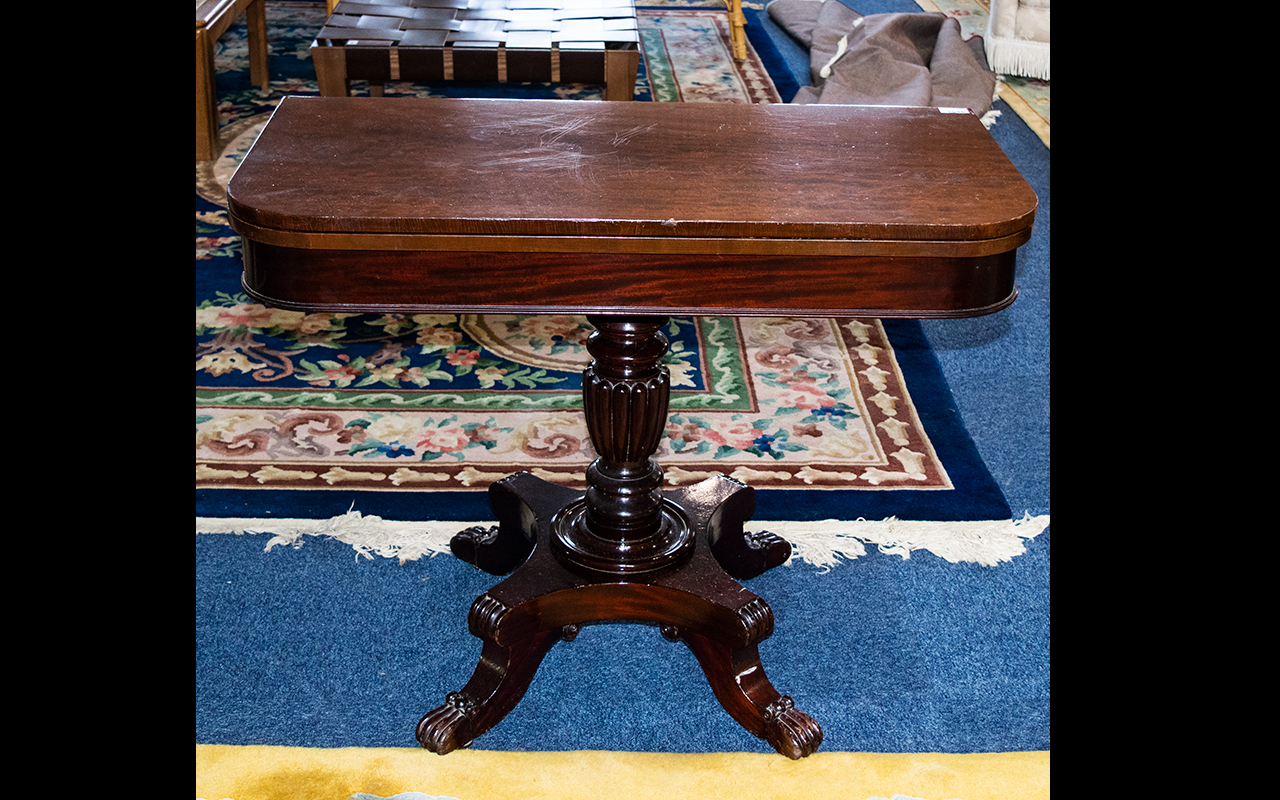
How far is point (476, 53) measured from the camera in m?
2.81

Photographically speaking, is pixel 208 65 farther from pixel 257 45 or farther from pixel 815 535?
pixel 815 535

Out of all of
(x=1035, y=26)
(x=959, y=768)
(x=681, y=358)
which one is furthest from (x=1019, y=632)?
(x=1035, y=26)

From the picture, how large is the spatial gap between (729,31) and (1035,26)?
1270 mm

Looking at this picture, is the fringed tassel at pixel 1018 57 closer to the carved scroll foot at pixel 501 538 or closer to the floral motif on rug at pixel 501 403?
the floral motif on rug at pixel 501 403

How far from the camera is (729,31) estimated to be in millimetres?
4844

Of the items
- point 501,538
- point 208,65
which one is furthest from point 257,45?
point 501,538

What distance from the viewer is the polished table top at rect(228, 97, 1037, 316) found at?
112 cm

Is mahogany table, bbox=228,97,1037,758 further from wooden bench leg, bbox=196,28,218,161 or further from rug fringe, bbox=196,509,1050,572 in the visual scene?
wooden bench leg, bbox=196,28,218,161

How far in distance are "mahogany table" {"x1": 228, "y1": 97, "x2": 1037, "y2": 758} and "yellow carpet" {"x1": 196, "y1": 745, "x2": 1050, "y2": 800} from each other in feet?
0.14

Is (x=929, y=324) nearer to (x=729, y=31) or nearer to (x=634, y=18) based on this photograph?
(x=634, y=18)

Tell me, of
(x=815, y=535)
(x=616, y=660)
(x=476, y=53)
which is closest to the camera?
(x=616, y=660)

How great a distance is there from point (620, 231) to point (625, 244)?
0.01 meters

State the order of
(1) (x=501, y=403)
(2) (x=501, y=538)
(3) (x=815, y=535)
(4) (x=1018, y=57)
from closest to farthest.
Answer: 1. (2) (x=501, y=538)
2. (3) (x=815, y=535)
3. (1) (x=501, y=403)
4. (4) (x=1018, y=57)

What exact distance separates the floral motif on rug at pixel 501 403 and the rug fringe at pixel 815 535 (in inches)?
4.6
